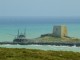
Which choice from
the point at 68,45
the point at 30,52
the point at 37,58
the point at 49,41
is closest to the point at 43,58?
the point at 37,58

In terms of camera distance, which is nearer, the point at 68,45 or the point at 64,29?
the point at 68,45

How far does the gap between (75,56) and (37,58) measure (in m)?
1.74

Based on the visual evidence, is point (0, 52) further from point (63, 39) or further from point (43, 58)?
point (63, 39)

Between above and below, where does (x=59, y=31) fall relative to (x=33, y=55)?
below

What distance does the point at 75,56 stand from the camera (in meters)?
16.0

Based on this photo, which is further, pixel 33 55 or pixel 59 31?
pixel 59 31

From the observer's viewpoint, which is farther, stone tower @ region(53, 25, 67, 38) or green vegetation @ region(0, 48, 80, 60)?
stone tower @ region(53, 25, 67, 38)

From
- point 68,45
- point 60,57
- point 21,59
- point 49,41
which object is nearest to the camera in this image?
point 21,59

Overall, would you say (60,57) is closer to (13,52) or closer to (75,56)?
(75,56)

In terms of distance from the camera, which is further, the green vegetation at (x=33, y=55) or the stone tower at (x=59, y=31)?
the stone tower at (x=59, y=31)

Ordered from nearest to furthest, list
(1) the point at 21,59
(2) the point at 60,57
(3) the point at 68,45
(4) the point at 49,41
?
(1) the point at 21,59, (2) the point at 60,57, (3) the point at 68,45, (4) the point at 49,41

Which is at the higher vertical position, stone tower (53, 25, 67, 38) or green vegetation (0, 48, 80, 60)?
green vegetation (0, 48, 80, 60)

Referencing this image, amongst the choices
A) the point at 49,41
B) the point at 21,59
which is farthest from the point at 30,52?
the point at 49,41

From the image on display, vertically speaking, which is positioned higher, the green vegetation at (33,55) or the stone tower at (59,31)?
the green vegetation at (33,55)
